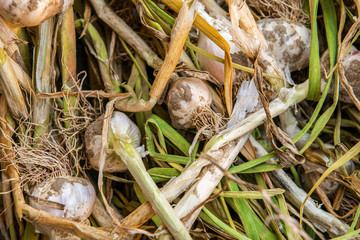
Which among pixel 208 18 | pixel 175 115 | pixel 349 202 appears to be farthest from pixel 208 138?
pixel 349 202

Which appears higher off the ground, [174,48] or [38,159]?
[174,48]

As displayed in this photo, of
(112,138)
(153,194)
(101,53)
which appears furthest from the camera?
(101,53)

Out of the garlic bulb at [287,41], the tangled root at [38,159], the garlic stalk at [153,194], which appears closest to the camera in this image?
the garlic stalk at [153,194]

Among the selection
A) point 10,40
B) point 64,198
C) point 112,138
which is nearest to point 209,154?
point 112,138

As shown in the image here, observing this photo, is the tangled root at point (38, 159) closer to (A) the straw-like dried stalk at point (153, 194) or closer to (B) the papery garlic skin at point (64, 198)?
(B) the papery garlic skin at point (64, 198)

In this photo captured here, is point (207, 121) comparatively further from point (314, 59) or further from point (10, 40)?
point (10, 40)

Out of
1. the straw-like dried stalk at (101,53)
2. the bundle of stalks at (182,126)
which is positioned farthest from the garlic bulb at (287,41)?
the straw-like dried stalk at (101,53)

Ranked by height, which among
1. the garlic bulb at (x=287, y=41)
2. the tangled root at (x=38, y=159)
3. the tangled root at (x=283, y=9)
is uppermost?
the tangled root at (x=283, y=9)
